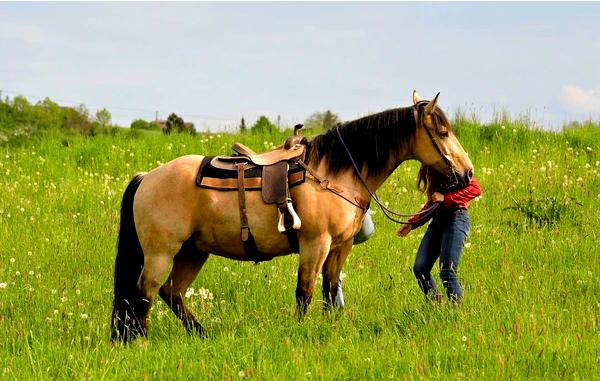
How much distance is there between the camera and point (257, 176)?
6727 millimetres

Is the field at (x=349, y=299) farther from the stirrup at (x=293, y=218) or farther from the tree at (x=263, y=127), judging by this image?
the tree at (x=263, y=127)

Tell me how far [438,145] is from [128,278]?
308 centimetres

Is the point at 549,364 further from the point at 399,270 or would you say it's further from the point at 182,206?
the point at 399,270

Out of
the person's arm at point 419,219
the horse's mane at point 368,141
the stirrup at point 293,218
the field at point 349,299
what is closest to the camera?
the field at point 349,299

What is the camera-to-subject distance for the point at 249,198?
6664mm

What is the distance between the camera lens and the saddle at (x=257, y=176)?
6.55m

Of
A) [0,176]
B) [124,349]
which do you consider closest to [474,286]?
[124,349]

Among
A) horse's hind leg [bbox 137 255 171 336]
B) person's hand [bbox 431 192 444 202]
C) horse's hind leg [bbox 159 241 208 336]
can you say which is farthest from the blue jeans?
horse's hind leg [bbox 137 255 171 336]

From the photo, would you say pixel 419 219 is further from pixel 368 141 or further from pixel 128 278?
pixel 128 278

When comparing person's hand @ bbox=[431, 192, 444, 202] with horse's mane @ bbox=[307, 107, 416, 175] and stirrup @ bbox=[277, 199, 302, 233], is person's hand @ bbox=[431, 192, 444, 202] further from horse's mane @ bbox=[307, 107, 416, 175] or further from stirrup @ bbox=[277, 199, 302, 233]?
stirrup @ bbox=[277, 199, 302, 233]

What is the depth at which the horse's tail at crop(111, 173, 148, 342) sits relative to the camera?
6699 mm

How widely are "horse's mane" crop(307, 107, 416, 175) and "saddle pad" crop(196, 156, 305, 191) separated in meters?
0.21

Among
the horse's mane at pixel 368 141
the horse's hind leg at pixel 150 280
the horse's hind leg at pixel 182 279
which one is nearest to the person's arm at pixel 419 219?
the horse's mane at pixel 368 141

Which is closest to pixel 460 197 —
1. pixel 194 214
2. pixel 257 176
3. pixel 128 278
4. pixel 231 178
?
pixel 257 176
